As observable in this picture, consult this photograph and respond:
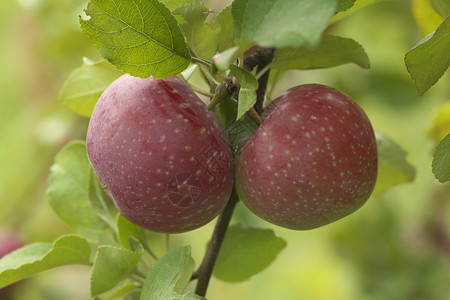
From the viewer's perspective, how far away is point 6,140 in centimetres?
184

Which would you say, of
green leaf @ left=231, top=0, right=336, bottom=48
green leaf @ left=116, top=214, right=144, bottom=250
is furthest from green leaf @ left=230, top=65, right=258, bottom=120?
green leaf @ left=116, top=214, right=144, bottom=250

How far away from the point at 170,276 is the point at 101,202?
24 cm

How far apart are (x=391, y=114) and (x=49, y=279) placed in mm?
1118

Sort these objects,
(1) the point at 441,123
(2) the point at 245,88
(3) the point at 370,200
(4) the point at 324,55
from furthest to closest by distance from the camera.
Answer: (3) the point at 370,200 < (1) the point at 441,123 < (4) the point at 324,55 < (2) the point at 245,88

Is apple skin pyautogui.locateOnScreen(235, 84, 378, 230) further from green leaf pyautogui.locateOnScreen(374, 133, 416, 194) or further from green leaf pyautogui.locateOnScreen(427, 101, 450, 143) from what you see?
green leaf pyautogui.locateOnScreen(427, 101, 450, 143)

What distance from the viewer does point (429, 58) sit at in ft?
1.91

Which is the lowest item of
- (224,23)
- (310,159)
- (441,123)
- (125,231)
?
(441,123)

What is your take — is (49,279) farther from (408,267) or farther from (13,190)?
(408,267)

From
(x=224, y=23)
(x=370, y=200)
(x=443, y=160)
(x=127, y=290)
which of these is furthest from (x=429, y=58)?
(x=370, y=200)

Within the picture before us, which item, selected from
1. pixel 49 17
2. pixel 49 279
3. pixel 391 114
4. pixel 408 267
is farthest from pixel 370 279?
pixel 49 17

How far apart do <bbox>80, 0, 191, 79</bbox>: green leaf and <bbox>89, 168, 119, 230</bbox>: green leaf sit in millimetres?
247

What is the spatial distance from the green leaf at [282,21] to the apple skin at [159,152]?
0.12 metres

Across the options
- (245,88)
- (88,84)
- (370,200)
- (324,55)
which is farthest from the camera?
(370,200)

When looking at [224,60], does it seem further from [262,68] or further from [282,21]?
[262,68]
